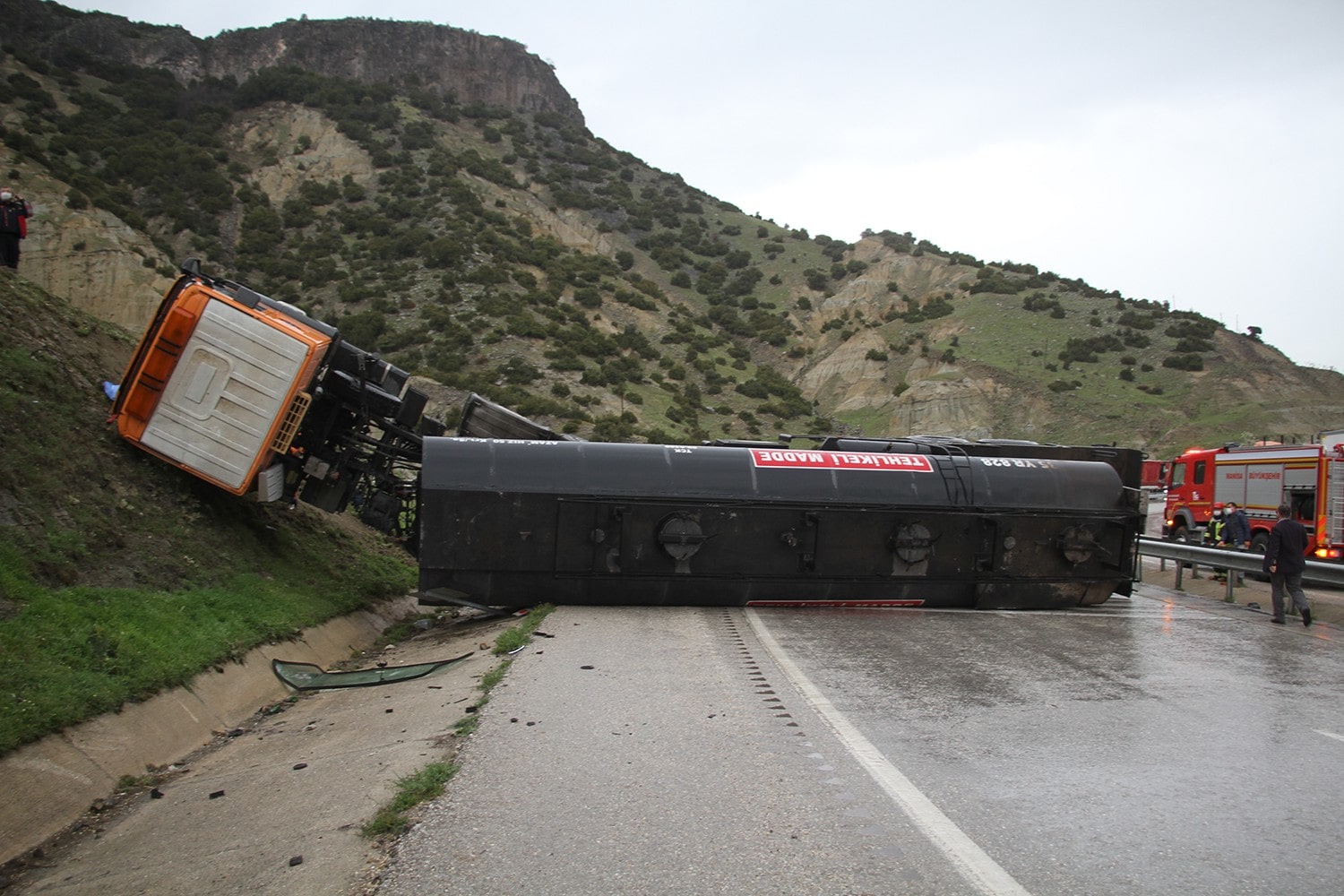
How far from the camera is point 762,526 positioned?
492 inches

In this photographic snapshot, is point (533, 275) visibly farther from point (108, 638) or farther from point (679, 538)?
point (108, 638)

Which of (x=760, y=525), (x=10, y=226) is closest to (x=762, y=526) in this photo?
(x=760, y=525)

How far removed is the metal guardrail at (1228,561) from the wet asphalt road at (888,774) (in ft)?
16.4

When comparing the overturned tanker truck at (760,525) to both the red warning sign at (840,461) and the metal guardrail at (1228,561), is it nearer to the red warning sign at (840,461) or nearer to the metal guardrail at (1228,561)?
the red warning sign at (840,461)

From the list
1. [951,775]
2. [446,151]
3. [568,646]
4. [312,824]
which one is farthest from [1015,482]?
[446,151]

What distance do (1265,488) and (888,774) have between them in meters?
23.8

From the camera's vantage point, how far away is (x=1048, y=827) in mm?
4738

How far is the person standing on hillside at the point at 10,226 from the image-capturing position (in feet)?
46.3

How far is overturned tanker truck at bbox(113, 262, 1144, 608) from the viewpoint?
11.7m

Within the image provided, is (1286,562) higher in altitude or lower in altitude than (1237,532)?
lower

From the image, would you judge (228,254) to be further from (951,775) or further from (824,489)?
(951,775)

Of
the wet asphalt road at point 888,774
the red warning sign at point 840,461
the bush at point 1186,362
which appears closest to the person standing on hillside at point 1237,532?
the red warning sign at point 840,461

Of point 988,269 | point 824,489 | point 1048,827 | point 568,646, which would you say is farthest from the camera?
point 988,269

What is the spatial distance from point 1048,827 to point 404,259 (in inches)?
2148
